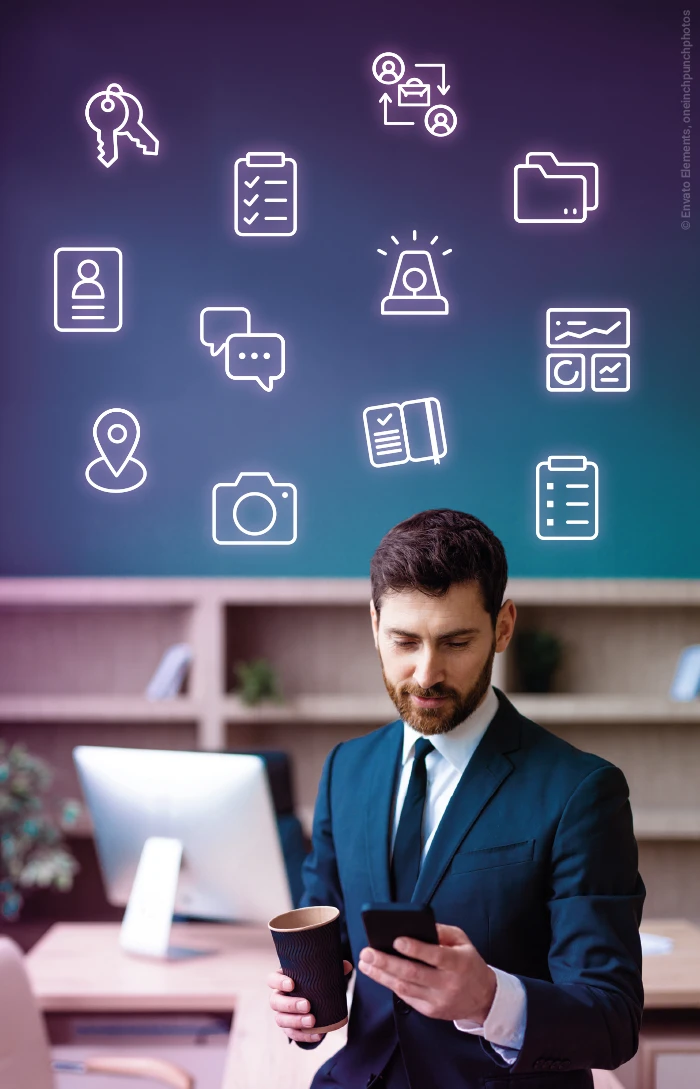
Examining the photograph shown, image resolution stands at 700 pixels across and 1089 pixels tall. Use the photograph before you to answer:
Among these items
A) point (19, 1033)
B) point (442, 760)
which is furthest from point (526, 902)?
point (19, 1033)

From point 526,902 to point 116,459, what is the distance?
120 inches

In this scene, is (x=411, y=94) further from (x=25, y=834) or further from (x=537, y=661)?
(x=25, y=834)

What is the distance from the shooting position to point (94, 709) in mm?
3727

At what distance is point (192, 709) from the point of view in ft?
12.3

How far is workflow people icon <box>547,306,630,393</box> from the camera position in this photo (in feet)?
13.4

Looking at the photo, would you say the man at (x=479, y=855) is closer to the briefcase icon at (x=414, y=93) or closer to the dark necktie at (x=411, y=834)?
the dark necktie at (x=411, y=834)

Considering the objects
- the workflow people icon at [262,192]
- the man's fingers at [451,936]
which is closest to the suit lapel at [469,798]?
the man's fingers at [451,936]

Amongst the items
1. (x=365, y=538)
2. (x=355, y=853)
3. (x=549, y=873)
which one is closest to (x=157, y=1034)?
(x=355, y=853)

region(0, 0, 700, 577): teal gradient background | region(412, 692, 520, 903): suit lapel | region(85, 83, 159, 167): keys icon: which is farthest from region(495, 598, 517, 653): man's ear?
region(85, 83, 159, 167): keys icon

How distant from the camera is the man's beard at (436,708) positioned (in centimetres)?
136

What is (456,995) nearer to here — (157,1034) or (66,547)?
(157,1034)

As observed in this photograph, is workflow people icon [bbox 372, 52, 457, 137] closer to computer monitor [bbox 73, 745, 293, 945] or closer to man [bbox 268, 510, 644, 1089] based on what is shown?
computer monitor [bbox 73, 745, 293, 945]

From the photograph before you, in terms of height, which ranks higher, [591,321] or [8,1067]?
[591,321]

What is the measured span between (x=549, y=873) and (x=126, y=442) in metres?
3.05
